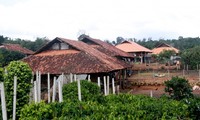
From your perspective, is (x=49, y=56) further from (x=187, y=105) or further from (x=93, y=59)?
(x=187, y=105)

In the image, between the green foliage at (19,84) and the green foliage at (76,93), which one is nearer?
the green foliage at (19,84)

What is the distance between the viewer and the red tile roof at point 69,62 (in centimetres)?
1998

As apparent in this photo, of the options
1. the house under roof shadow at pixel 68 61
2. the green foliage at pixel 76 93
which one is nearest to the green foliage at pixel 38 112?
the green foliage at pixel 76 93

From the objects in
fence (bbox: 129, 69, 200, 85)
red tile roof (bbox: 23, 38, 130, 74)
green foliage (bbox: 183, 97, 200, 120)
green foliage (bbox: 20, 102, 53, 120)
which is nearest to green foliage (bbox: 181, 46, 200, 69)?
fence (bbox: 129, 69, 200, 85)

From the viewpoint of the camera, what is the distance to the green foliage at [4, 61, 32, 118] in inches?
450

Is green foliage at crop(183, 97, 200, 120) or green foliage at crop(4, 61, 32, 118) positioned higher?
green foliage at crop(4, 61, 32, 118)

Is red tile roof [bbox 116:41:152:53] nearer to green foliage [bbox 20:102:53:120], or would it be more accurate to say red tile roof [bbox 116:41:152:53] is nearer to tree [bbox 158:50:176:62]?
tree [bbox 158:50:176:62]

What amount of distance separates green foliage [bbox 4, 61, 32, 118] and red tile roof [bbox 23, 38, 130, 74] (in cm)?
775

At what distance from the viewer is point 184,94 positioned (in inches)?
500

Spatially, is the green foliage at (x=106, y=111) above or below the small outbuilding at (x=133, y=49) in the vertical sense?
below

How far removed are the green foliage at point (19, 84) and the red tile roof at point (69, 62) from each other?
7754 millimetres

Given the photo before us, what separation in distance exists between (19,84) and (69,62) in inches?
390

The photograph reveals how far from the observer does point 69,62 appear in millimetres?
21484

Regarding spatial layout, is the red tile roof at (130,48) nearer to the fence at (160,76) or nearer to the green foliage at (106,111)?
the fence at (160,76)
